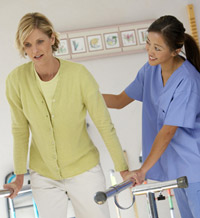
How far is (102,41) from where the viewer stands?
14.0 feet

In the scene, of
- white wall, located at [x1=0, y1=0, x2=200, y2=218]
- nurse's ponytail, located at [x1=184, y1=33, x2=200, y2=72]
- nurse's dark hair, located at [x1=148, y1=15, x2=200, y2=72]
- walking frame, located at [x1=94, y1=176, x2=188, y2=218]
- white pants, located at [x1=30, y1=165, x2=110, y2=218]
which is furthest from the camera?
white wall, located at [x1=0, y1=0, x2=200, y2=218]

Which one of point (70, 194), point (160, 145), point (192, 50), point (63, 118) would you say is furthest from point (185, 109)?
point (70, 194)

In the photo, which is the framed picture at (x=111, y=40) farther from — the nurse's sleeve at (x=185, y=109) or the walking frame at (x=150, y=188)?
the walking frame at (x=150, y=188)

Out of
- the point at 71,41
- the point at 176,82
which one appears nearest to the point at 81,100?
the point at 176,82

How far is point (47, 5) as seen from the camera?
4.26 meters

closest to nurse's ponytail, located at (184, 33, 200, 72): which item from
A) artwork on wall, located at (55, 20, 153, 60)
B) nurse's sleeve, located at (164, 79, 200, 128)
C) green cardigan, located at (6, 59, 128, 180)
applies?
nurse's sleeve, located at (164, 79, 200, 128)

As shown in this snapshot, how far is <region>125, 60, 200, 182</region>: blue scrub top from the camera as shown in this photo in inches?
83.9

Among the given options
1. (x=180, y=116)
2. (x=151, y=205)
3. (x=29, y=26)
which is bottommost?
(x=151, y=205)

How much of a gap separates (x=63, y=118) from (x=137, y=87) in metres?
0.68

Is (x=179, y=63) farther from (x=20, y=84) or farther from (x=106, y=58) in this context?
(x=106, y=58)

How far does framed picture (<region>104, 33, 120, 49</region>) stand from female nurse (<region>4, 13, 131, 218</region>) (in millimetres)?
2238

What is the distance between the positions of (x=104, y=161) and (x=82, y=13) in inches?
61.4

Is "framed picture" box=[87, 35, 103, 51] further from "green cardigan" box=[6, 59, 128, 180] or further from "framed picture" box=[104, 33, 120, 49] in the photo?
"green cardigan" box=[6, 59, 128, 180]

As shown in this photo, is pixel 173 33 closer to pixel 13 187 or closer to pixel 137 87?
pixel 137 87
